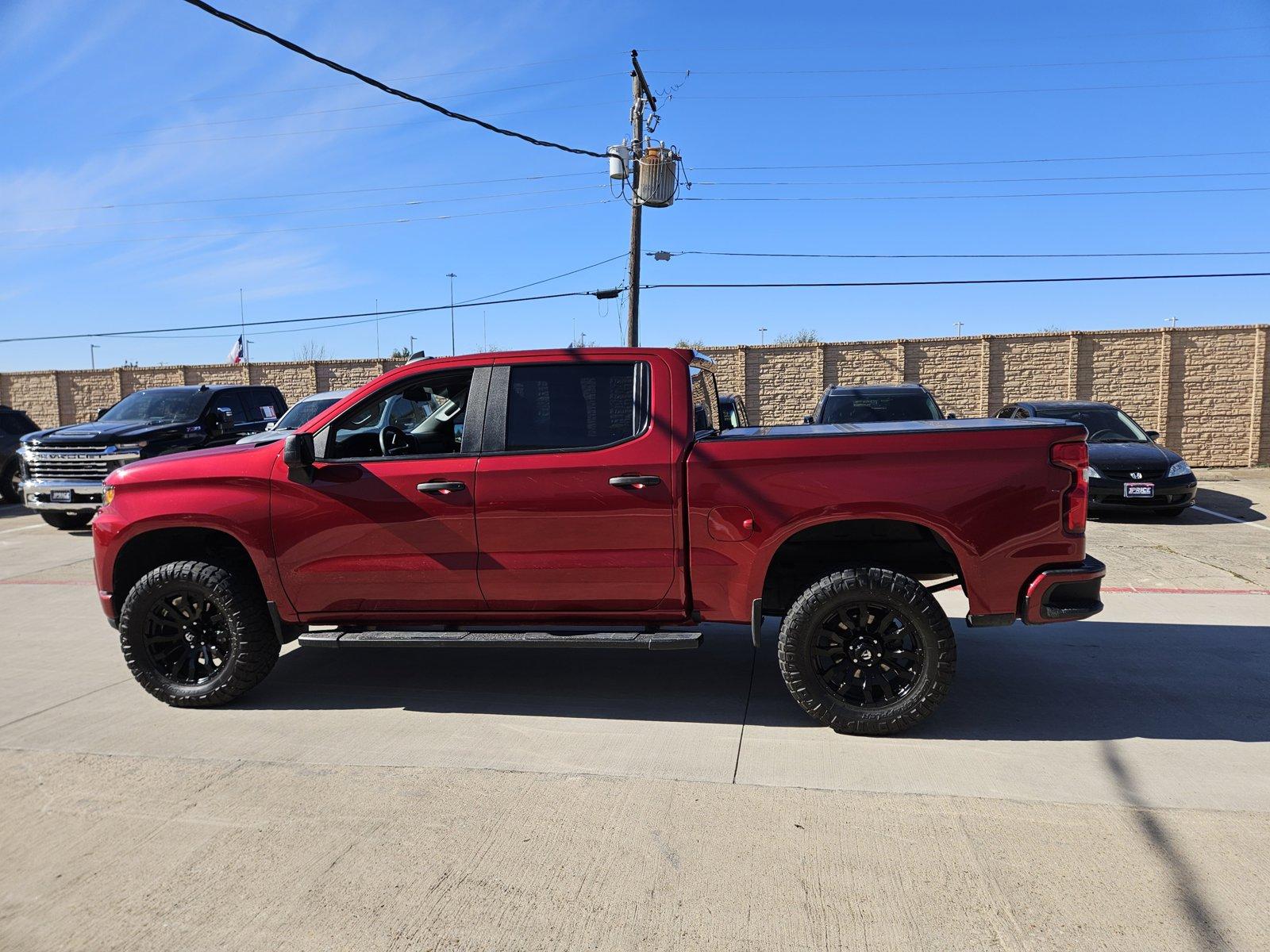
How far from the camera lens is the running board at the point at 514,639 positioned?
4.47 m

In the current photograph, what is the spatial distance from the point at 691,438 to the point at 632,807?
72.5 inches

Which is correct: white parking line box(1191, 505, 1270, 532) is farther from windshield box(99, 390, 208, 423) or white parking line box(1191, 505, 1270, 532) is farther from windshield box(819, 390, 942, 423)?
windshield box(99, 390, 208, 423)

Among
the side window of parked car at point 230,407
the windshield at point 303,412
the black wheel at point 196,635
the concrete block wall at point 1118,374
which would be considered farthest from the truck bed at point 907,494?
the concrete block wall at point 1118,374

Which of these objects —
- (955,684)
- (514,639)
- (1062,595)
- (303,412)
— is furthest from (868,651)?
(303,412)

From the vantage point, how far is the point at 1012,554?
435 cm

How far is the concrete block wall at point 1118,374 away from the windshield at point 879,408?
26.3 feet

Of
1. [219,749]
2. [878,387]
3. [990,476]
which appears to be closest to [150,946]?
[219,749]

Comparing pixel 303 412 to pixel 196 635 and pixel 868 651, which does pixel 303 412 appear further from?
pixel 868 651

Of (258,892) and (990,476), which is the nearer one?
(258,892)

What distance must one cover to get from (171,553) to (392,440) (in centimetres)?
156

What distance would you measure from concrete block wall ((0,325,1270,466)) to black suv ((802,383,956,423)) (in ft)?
26.2

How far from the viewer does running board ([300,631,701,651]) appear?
4.47m

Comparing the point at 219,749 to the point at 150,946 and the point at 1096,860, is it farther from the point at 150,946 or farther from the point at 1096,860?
the point at 1096,860

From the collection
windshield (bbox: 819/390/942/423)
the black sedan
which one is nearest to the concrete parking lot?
→ the black sedan
